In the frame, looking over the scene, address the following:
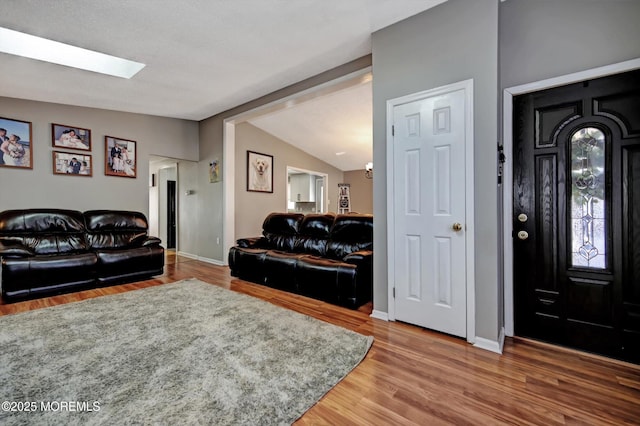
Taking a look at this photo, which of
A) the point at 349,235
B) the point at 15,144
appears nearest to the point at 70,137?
the point at 15,144

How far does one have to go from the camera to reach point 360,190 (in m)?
9.27

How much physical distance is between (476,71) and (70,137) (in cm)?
571

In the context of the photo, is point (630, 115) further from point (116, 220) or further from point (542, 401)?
point (116, 220)

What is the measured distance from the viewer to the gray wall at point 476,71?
7.05 ft

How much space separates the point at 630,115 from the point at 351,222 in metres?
2.71

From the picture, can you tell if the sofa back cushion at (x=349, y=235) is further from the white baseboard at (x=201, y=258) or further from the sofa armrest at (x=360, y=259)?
the white baseboard at (x=201, y=258)

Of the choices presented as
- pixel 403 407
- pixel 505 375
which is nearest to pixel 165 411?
pixel 403 407

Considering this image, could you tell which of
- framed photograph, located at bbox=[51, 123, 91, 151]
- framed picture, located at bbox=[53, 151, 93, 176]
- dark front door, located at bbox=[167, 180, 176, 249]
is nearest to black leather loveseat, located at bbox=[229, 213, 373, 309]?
framed picture, located at bbox=[53, 151, 93, 176]

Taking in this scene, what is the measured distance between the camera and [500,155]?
Answer: 229 cm

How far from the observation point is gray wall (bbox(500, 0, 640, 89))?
196 cm

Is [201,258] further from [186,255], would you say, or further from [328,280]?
[328,280]

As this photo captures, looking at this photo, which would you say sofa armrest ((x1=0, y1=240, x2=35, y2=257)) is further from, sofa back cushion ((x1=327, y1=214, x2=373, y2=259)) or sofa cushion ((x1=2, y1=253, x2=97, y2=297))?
sofa back cushion ((x1=327, y1=214, x2=373, y2=259))

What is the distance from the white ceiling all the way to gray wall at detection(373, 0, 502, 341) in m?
0.19

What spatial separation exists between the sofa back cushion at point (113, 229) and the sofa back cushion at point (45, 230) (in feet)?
0.39
